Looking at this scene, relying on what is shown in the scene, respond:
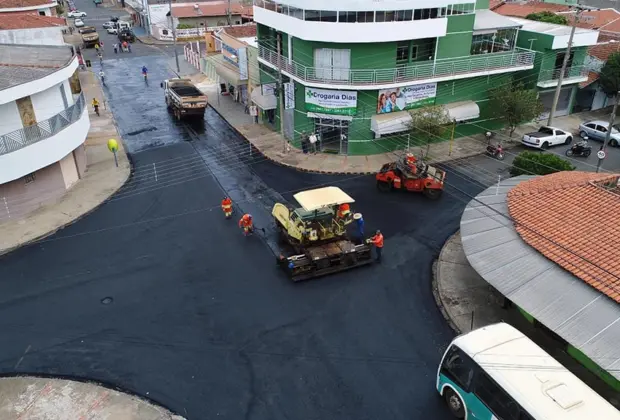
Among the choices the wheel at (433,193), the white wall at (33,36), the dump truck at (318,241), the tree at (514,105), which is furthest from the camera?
the white wall at (33,36)

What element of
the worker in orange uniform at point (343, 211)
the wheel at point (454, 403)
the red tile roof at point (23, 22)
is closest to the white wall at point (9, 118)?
the worker in orange uniform at point (343, 211)

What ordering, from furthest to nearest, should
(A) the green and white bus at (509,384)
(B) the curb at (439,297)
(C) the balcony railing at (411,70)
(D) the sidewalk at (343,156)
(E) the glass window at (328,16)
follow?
(D) the sidewalk at (343,156) → (C) the balcony railing at (411,70) → (E) the glass window at (328,16) → (B) the curb at (439,297) → (A) the green and white bus at (509,384)

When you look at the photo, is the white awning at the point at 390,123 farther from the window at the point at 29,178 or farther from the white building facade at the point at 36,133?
the window at the point at 29,178

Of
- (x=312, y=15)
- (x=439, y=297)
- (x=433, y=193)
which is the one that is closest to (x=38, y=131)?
(x=312, y=15)

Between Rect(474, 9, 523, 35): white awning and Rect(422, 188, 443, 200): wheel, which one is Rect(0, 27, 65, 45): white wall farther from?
Rect(422, 188, 443, 200): wheel

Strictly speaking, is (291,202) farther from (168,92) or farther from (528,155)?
(168,92)

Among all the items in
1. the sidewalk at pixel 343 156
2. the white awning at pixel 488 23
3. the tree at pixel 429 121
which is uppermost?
the white awning at pixel 488 23

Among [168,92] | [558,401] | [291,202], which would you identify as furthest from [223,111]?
[558,401]
